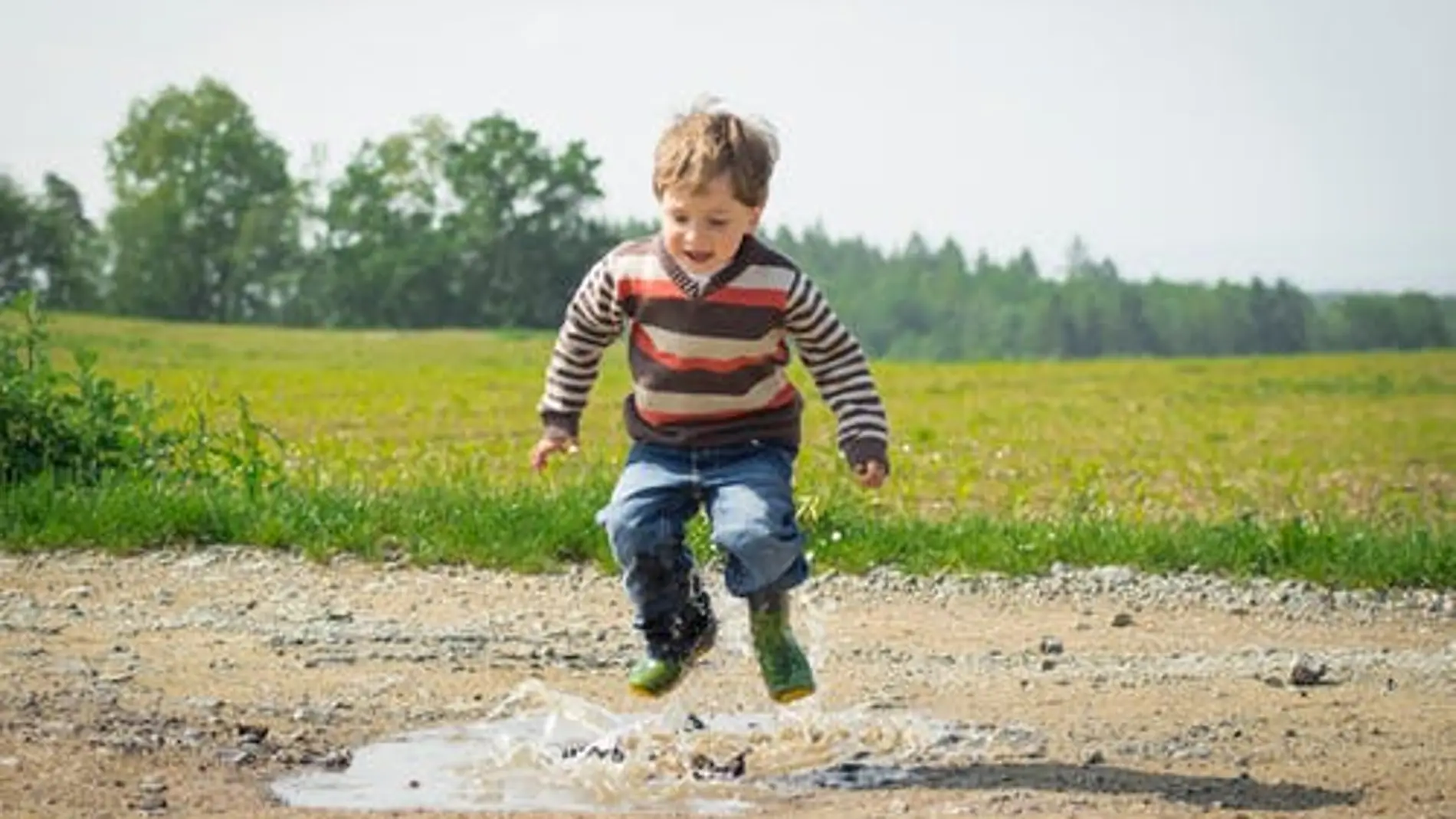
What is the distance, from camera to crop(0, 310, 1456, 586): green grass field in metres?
10.1

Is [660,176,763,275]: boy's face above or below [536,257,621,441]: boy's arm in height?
above

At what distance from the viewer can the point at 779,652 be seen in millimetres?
6414

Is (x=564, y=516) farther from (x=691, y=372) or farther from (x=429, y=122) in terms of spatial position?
(x=429, y=122)

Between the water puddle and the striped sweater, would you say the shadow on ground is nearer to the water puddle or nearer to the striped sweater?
the water puddle

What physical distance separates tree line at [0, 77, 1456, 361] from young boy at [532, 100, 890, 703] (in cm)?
3209

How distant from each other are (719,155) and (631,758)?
155 centimetres

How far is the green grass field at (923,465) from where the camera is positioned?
397 inches

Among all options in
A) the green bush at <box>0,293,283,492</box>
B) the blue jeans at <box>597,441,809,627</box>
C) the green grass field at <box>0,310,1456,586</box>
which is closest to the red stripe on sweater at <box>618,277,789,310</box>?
the blue jeans at <box>597,441,809,627</box>

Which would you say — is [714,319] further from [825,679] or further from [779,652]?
[825,679]

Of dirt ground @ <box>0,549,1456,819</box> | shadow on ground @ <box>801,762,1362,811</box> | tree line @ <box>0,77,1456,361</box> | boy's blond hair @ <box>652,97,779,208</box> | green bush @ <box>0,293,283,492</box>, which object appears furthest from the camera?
tree line @ <box>0,77,1456,361</box>

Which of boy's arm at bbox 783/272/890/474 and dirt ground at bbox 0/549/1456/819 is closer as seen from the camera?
dirt ground at bbox 0/549/1456/819

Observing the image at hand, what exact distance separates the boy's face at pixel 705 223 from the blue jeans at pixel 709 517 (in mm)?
507

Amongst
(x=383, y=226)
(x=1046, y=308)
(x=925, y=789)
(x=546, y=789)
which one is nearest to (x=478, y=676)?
(x=546, y=789)

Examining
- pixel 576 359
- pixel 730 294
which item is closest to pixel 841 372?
pixel 730 294
